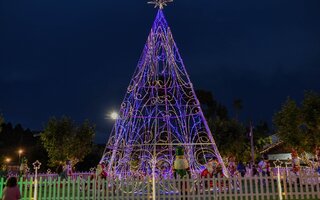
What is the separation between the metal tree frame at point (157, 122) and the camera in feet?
38.7

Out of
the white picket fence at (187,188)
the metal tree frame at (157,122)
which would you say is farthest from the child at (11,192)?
the metal tree frame at (157,122)

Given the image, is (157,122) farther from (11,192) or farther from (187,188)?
(11,192)

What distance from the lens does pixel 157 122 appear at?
12148mm

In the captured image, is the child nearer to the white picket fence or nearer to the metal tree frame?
the white picket fence

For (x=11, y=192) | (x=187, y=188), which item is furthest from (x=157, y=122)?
(x=11, y=192)

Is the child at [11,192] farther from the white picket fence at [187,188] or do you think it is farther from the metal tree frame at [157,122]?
the metal tree frame at [157,122]

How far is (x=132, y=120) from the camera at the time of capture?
41.2 ft

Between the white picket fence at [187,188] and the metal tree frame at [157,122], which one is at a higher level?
the metal tree frame at [157,122]

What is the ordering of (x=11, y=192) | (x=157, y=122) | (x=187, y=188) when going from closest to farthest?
(x=11, y=192), (x=187, y=188), (x=157, y=122)

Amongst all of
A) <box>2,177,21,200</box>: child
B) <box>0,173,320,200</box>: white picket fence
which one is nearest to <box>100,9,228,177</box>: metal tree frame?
<box>0,173,320,200</box>: white picket fence

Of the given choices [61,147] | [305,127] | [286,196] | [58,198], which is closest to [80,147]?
[61,147]

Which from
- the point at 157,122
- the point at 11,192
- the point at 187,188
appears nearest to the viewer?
the point at 11,192

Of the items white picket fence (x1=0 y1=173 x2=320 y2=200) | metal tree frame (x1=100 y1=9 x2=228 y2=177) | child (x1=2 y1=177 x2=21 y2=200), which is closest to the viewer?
child (x1=2 y1=177 x2=21 y2=200)

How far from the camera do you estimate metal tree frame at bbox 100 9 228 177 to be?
38.7 ft
